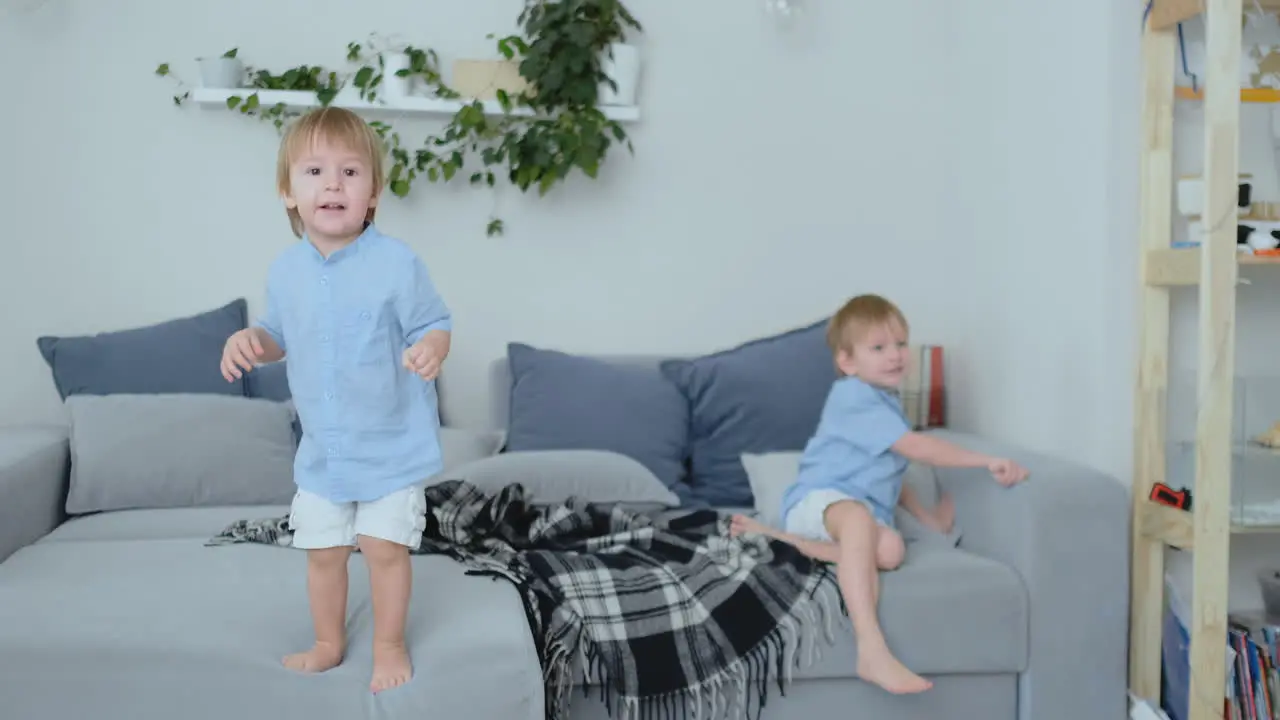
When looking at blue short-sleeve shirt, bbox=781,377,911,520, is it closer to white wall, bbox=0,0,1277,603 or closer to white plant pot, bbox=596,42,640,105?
white wall, bbox=0,0,1277,603

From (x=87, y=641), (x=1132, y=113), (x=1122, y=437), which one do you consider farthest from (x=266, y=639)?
(x=1132, y=113)

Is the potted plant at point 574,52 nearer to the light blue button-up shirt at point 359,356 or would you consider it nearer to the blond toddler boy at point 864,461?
the blond toddler boy at point 864,461

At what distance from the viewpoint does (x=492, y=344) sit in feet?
10.9

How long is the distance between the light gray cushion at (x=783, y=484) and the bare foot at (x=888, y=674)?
0.48 metres

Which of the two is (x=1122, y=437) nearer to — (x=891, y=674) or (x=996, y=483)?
(x=996, y=483)

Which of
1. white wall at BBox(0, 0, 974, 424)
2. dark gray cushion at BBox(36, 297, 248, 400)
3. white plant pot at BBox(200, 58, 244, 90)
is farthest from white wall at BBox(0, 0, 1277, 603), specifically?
dark gray cushion at BBox(36, 297, 248, 400)

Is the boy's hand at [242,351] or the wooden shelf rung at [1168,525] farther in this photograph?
the wooden shelf rung at [1168,525]

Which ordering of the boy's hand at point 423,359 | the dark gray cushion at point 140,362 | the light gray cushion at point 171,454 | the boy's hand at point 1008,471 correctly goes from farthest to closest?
the dark gray cushion at point 140,362 → the light gray cushion at point 171,454 → the boy's hand at point 1008,471 → the boy's hand at point 423,359

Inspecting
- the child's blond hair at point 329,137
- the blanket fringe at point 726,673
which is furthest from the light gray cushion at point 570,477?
the child's blond hair at point 329,137

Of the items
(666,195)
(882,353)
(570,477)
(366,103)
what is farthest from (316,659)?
(666,195)

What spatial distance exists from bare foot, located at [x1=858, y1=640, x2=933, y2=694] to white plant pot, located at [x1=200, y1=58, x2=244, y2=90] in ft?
7.11

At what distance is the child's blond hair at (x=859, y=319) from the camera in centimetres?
248

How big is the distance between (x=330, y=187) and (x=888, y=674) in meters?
1.22

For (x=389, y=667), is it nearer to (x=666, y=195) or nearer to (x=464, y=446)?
(x=464, y=446)
